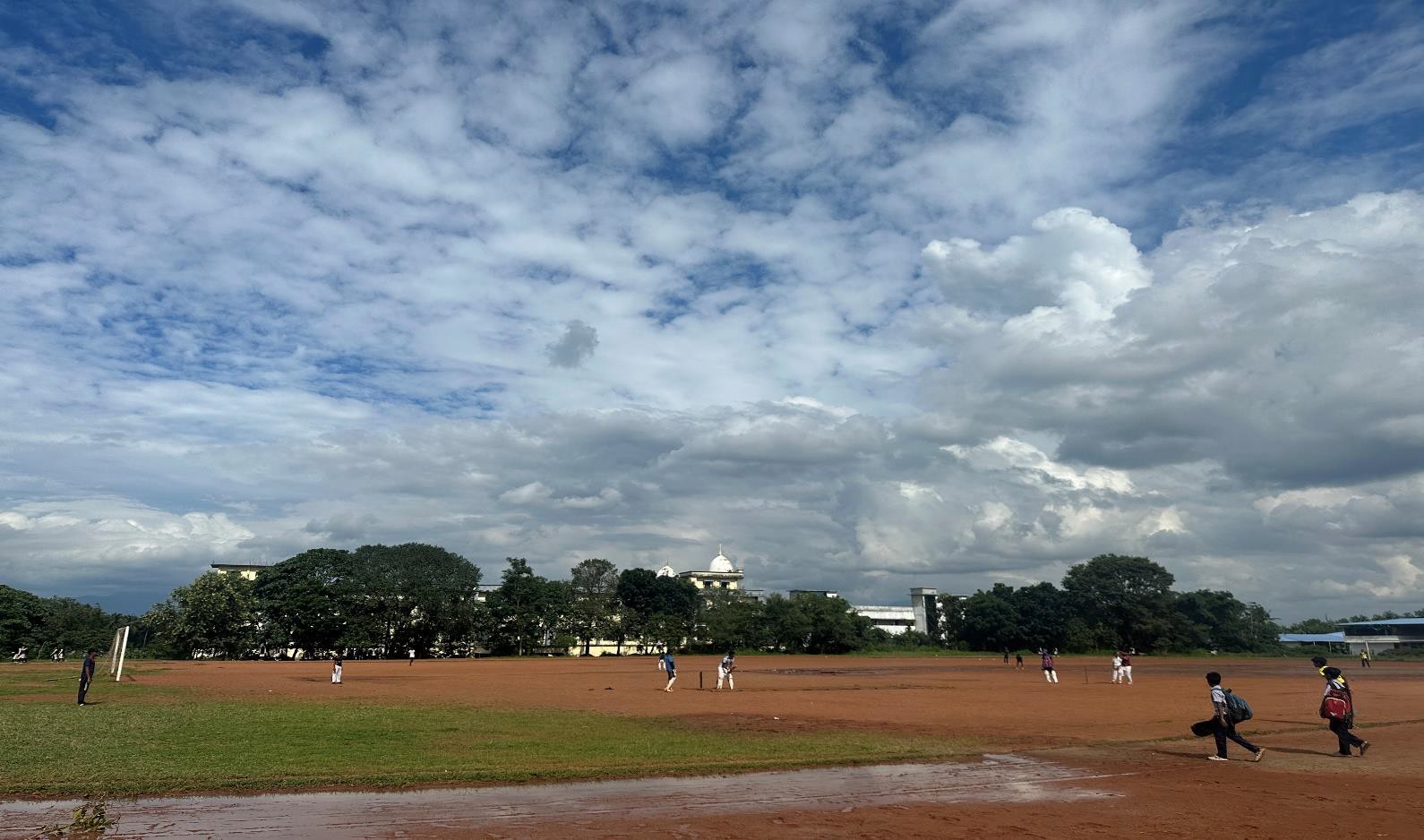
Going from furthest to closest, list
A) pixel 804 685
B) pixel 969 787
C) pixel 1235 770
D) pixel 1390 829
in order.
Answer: pixel 804 685
pixel 1235 770
pixel 969 787
pixel 1390 829

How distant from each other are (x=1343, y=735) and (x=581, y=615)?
82355 mm

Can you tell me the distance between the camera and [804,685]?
145ft

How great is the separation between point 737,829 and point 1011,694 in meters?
31.3

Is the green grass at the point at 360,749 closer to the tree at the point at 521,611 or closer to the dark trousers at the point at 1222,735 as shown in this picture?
the dark trousers at the point at 1222,735

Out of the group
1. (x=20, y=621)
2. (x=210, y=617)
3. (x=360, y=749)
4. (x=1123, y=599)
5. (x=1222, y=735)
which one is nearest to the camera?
(x=1222, y=735)

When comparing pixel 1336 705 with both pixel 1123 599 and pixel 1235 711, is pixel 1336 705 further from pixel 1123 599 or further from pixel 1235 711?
pixel 1123 599

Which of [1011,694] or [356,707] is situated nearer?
[356,707]

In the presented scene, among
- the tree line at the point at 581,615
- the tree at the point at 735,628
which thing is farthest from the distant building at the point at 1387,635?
the tree at the point at 735,628

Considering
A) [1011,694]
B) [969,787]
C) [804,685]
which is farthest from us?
[804,685]

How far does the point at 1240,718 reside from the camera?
16.9 meters

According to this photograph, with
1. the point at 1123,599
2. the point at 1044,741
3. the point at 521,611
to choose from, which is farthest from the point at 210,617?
the point at 1123,599

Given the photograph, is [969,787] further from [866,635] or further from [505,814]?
[866,635]

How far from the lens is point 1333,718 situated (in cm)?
1744

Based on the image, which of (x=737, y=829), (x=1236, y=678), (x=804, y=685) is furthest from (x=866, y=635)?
(x=737, y=829)
